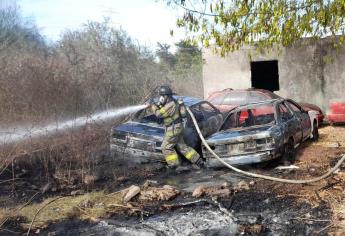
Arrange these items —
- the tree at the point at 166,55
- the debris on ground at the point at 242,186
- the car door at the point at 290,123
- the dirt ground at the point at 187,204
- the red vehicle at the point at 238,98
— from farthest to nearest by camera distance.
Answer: the tree at the point at 166,55 → the red vehicle at the point at 238,98 → the car door at the point at 290,123 → the debris on ground at the point at 242,186 → the dirt ground at the point at 187,204

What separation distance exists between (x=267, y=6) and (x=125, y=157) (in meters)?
4.38

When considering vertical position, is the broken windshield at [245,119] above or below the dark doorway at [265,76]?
below

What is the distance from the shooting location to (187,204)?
6320 mm

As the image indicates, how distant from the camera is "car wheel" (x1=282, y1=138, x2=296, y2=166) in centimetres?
827

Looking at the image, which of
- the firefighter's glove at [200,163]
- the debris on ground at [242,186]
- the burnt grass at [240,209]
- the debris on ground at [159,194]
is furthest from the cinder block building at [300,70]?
the debris on ground at [159,194]

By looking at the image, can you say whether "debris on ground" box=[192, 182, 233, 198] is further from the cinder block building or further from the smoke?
the cinder block building

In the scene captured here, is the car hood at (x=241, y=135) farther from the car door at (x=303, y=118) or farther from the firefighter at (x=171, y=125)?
the car door at (x=303, y=118)

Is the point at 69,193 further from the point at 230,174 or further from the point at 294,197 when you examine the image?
the point at 294,197

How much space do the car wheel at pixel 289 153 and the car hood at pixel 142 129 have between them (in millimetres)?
2628

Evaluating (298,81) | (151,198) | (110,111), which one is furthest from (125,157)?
(298,81)

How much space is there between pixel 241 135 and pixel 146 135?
2.10m

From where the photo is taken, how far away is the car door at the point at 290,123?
8.43 metres

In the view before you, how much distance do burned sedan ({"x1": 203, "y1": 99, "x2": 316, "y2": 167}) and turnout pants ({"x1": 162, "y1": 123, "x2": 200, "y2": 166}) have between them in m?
0.50

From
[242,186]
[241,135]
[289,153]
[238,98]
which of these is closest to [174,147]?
[241,135]
